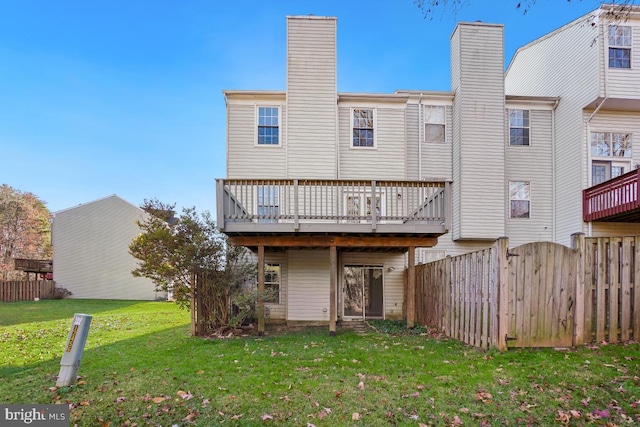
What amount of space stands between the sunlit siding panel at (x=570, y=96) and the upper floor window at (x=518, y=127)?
1.07 m

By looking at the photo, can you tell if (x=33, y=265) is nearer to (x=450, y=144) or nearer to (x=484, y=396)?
(x=450, y=144)

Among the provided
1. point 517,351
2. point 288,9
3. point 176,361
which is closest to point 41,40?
point 288,9

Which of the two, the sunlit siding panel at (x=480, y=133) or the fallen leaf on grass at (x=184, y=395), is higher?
the sunlit siding panel at (x=480, y=133)

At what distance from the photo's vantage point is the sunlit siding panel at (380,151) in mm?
11641

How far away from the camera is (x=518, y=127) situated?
40.9 feet

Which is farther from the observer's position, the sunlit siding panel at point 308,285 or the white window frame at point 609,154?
the white window frame at point 609,154

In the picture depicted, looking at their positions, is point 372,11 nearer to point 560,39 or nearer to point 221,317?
point 560,39

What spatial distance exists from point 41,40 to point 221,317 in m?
11.9

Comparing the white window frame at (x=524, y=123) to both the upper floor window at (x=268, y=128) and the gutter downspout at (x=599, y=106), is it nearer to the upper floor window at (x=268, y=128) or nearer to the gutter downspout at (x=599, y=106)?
the gutter downspout at (x=599, y=106)

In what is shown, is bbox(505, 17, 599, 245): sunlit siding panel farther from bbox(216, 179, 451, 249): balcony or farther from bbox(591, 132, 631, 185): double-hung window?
bbox(216, 179, 451, 249): balcony

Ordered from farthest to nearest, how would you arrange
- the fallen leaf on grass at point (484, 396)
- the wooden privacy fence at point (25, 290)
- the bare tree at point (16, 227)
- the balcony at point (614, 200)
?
the bare tree at point (16, 227) → the wooden privacy fence at point (25, 290) → the balcony at point (614, 200) → the fallen leaf on grass at point (484, 396)

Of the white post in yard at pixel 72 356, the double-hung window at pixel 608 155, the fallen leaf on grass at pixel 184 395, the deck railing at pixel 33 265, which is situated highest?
the double-hung window at pixel 608 155

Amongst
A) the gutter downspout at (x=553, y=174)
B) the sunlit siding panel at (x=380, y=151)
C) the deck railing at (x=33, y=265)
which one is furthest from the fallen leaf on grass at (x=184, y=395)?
the deck railing at (x=33, y=265)

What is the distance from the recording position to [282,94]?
1148cm
